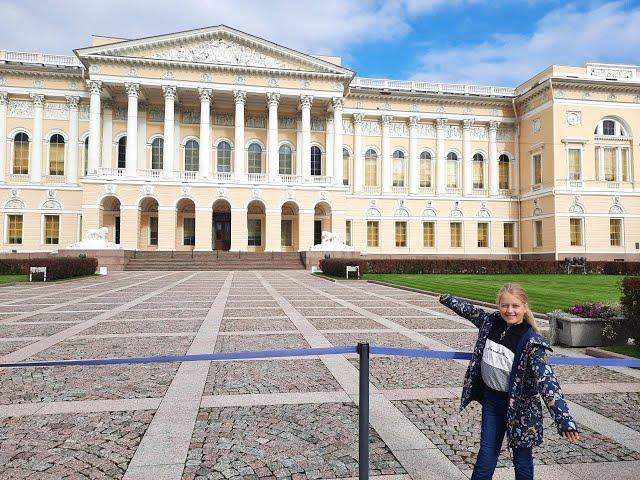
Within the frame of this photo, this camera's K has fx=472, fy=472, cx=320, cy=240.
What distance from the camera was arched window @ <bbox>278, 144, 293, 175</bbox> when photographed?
4366 centimetres

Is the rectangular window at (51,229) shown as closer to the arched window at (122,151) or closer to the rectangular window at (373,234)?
the arched window at (122,151)

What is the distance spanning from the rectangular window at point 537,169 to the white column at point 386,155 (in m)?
13.4

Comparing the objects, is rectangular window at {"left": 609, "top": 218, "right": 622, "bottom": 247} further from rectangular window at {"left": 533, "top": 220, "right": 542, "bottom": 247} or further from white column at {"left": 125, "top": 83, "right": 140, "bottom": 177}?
white column at {"left": 125, "top": 83, "right": 140, "bottom": 177}

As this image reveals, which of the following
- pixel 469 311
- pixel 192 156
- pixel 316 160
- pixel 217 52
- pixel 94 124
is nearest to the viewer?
pixel 469 311

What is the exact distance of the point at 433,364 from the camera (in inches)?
261

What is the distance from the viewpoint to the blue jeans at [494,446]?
9.70 feet

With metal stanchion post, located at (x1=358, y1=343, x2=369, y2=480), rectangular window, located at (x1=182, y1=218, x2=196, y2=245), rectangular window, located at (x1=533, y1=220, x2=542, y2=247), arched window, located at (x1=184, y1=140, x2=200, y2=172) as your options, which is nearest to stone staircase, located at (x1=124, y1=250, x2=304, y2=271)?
rectangular window, located at (x1=182, y1=218, x2=196, y2=245)

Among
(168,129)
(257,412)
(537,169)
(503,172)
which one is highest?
(168,129)

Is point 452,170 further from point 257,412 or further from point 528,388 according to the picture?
point 528,388

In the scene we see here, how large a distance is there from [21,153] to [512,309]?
46.3 m

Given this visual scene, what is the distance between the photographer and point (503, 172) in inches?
1855

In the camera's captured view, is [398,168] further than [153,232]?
Yes

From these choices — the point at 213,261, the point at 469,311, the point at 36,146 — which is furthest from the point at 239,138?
the point at 469,311

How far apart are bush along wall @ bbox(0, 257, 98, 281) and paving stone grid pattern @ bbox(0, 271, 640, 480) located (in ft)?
49.4
